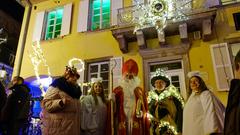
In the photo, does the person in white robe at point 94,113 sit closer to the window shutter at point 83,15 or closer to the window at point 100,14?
the window at point 100,14

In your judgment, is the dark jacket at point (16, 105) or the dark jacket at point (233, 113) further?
the dark jacket at point (16, 105)

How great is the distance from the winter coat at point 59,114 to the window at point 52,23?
22.3 ft

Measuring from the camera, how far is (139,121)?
4531 mm

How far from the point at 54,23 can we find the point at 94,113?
7.65 m

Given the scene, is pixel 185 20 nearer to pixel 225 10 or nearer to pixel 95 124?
pixel 225 10

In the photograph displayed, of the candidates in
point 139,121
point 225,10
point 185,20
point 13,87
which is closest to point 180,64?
point 185,20

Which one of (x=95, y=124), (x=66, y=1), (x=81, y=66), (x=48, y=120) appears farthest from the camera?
(x=66, y=1)

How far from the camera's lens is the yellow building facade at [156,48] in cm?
770

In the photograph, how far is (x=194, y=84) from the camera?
4035 millimetres

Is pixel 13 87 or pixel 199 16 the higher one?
pixel 199 16

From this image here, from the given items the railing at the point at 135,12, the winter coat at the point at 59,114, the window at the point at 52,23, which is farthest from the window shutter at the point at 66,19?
the winter coat at the point at 59,114

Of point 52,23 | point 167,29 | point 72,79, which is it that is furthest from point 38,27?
point 72,79

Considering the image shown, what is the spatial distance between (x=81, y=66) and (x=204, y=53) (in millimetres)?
4465

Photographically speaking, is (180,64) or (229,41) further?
(180,64)
